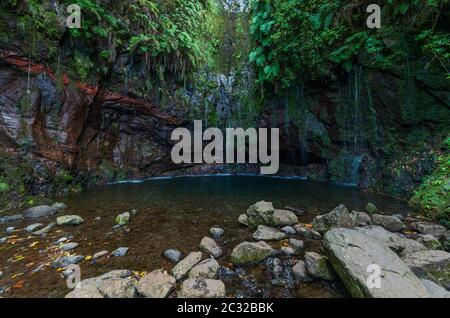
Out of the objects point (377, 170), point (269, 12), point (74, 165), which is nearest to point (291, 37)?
point (269, 12)

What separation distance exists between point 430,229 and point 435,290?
7.63ft

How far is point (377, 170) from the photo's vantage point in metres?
7.26

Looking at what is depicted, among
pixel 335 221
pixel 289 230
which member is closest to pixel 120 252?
pixel 289 230

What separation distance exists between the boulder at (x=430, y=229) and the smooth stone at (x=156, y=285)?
4355 mm

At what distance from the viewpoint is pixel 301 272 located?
261 cm

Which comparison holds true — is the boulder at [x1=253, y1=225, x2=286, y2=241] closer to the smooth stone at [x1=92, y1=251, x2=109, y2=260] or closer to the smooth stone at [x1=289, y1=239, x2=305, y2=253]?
the smooth stone at [x1=289, y1=239, x2=305, y2=253]

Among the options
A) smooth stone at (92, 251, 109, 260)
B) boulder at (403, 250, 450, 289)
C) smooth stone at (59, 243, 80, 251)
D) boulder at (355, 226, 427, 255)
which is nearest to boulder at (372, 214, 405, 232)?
boulder at (355, 226, 427, 255)

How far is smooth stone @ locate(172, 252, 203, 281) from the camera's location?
262cm

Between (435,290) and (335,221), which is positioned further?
(335,221)

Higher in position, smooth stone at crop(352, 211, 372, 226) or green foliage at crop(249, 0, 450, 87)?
green foliage at crop(249, 0, 450, 87)

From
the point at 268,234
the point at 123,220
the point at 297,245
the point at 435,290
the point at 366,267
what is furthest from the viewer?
the point at 123,220

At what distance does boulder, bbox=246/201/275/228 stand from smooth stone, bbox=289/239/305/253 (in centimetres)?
77

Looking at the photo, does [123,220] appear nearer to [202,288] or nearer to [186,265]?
[186,265]
